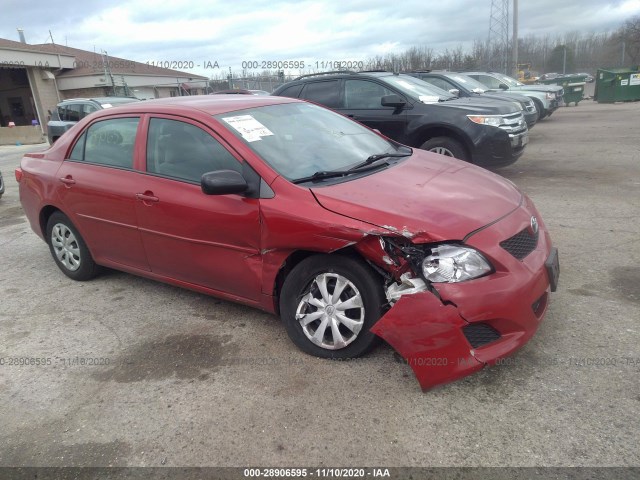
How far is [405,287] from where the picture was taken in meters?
2.74

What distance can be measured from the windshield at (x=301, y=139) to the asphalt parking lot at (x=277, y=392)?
1.23 meters

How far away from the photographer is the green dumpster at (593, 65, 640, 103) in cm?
2314

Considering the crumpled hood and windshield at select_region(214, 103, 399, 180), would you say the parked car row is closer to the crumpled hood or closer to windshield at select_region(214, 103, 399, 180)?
windshield at select_region(214, 103, 399, 180)

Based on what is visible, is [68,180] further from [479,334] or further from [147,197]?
[479,334]

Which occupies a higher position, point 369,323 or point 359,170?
point 359,170

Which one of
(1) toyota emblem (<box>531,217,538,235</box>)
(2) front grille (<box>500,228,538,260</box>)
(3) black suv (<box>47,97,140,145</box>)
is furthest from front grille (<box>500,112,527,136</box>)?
(3) black suv (<box>47,97,140,145</box>)

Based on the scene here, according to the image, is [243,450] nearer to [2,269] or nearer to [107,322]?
[107,322]

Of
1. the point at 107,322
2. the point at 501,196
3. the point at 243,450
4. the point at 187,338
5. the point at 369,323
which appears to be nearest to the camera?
the point at 243,450

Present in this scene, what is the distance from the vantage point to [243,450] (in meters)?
2.41

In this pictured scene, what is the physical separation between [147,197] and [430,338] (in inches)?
91.0

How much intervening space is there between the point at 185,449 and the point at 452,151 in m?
5.99

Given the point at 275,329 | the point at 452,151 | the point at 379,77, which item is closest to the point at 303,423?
the point at 275,329

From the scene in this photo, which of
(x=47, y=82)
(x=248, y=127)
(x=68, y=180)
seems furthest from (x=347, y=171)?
(x=47, y=82)

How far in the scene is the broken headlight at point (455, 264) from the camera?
2633mm
